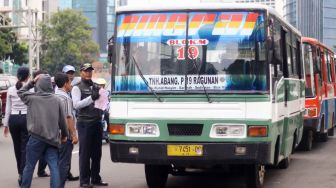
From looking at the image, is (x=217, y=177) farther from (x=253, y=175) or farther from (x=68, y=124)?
(x=68, y=124)

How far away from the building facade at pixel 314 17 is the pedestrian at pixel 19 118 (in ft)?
445

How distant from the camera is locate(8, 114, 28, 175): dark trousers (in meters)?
10.8

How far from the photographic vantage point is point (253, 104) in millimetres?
9008

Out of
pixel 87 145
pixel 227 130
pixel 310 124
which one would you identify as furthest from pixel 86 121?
pixel 310 124

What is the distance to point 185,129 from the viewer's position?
9102 mm

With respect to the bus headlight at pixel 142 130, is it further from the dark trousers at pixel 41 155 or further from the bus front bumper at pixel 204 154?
the dark trousers at pixel 41 155

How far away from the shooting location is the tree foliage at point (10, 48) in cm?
4881

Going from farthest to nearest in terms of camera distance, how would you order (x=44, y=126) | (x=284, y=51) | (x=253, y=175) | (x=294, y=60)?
(x=294, y=60) < (x=284, y=51) < (x=253, y=175) < (x=44, y=126)

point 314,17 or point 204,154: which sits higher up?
point 314,17

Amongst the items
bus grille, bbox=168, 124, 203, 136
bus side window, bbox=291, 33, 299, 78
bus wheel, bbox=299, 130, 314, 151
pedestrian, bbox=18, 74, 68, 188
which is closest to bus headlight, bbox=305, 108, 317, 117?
bus wheel, bbox=299, 130, 314, 151

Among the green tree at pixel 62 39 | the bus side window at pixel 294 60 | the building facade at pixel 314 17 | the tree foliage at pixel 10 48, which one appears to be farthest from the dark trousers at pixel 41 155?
the building facade at pixel 314 17

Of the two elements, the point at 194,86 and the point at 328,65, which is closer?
the point at 194,86

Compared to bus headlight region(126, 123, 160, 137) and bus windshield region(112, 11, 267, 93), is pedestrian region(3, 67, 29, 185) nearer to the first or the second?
bus windshield region(112, 11, 267, 93)

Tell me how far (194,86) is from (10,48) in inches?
1689
